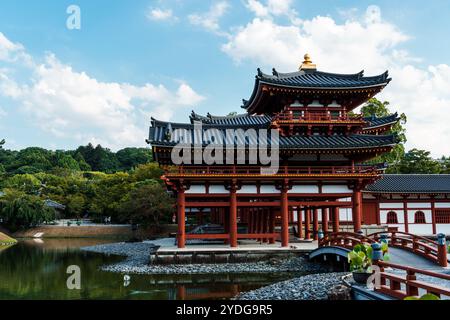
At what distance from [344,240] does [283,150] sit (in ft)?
22.2

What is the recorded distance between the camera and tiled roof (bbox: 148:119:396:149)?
26.0m

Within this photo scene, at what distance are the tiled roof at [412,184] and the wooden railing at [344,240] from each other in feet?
46.0

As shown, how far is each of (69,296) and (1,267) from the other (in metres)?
12.8

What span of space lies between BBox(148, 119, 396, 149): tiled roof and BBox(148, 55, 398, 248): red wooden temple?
0.20 feet

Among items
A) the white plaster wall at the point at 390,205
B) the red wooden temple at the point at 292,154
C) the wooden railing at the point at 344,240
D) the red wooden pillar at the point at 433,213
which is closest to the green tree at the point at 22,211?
the red wooden temple at the point at 292,154

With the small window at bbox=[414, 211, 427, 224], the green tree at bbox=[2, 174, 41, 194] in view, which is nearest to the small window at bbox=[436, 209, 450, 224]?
the small window at bbox=[414, 211, 427, 224]

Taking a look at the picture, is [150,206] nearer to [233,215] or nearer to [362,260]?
[233,215]

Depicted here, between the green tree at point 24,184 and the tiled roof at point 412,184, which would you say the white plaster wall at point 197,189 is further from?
the green tree at point 24,184

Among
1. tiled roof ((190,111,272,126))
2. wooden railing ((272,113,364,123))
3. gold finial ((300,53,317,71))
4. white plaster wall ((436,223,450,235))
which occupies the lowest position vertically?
white plaster wall ((436,223,450,235))

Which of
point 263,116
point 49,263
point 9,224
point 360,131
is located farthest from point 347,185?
point 9,224

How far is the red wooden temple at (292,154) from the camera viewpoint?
85.5ft

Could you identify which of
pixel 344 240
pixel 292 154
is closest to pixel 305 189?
pixel 292 154

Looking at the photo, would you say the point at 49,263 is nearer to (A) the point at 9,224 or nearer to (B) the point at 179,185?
(B) the point at 179,185

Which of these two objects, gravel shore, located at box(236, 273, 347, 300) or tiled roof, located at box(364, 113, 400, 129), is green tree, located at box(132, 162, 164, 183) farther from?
gravel shore, located at box(236, 273, 347, 300)
